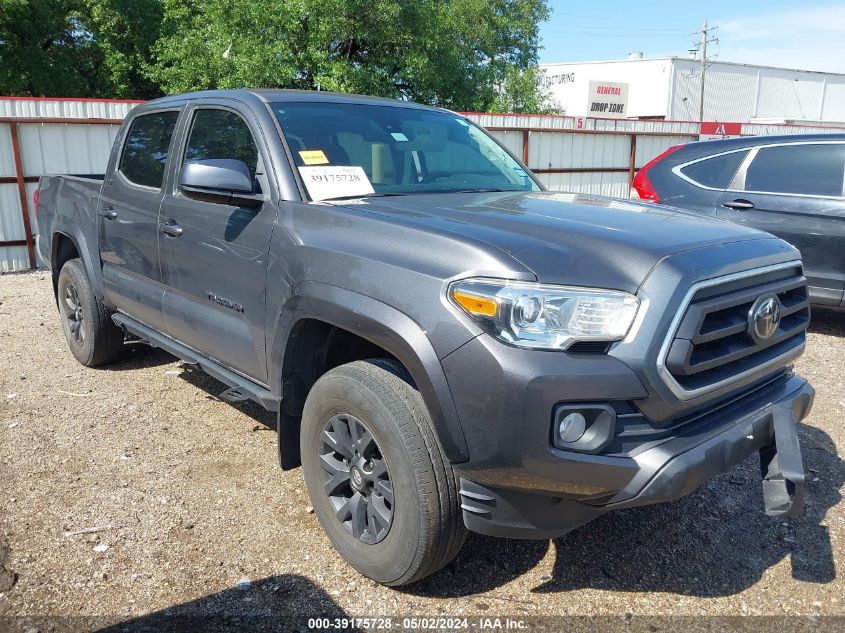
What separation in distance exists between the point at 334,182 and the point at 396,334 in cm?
110

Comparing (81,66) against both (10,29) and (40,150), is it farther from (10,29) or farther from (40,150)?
(40,150)

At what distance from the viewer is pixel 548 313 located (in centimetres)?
223

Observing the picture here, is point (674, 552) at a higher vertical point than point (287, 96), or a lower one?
lower

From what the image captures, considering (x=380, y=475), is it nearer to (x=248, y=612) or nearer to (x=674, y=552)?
(x=248, y=612)

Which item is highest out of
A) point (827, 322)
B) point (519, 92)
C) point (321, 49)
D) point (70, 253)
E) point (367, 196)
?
point (321, 49)

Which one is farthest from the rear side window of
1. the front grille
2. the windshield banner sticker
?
the windshield banner sticker

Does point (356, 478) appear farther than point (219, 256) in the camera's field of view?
No

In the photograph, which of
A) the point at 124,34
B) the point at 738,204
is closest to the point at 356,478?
the point at 738,204

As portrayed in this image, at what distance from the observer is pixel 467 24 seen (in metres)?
37.9

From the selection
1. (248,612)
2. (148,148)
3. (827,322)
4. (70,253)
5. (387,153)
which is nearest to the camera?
(248,612)

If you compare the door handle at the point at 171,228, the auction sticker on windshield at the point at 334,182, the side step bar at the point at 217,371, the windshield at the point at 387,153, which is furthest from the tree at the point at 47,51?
the auction sticker on windshield at the point at 334,182

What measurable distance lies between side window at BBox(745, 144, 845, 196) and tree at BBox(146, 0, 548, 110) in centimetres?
1474

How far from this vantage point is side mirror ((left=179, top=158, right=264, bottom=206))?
10.0 feet

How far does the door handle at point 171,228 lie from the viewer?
3.75 meters
